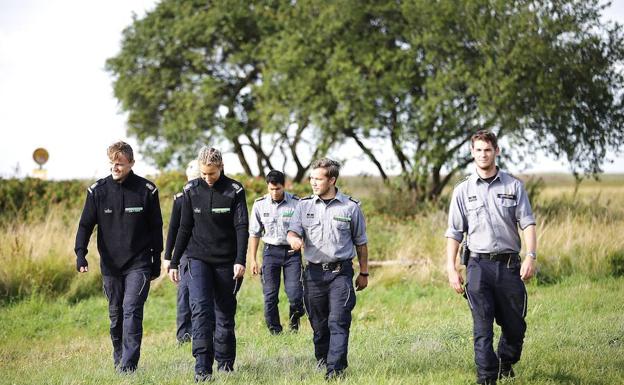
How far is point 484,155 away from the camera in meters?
6.46

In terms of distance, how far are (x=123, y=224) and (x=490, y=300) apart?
3.70m

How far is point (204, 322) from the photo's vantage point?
7.03 metres

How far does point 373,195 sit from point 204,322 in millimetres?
17941

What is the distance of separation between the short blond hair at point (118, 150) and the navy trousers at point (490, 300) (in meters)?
3.62

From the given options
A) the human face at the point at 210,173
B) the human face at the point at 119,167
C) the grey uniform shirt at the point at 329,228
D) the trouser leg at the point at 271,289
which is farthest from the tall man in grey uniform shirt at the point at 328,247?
the trouser leg at the point at 271,289

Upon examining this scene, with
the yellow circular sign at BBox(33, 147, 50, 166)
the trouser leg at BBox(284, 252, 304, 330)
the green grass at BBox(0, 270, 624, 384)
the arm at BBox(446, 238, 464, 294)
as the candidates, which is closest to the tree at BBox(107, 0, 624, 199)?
the yellow circular sign at BBox(33, 147, 50, 166)

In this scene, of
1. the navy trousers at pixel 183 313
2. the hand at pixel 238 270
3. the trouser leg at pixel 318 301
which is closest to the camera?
the trouser leg at pixel 318 301

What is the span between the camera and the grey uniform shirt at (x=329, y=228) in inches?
275

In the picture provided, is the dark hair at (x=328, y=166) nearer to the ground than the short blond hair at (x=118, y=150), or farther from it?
nearer to the ground

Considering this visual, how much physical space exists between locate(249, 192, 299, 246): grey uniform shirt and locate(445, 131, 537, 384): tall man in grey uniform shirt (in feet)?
13.4

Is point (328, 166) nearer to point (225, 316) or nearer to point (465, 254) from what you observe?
point (465, 254)

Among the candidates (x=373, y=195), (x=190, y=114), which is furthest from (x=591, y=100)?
(x=190, y=114)

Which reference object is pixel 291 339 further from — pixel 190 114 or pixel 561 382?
pixel 190 114

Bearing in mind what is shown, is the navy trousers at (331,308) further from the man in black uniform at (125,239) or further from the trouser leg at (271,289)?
the trouser leg at (271,289)
